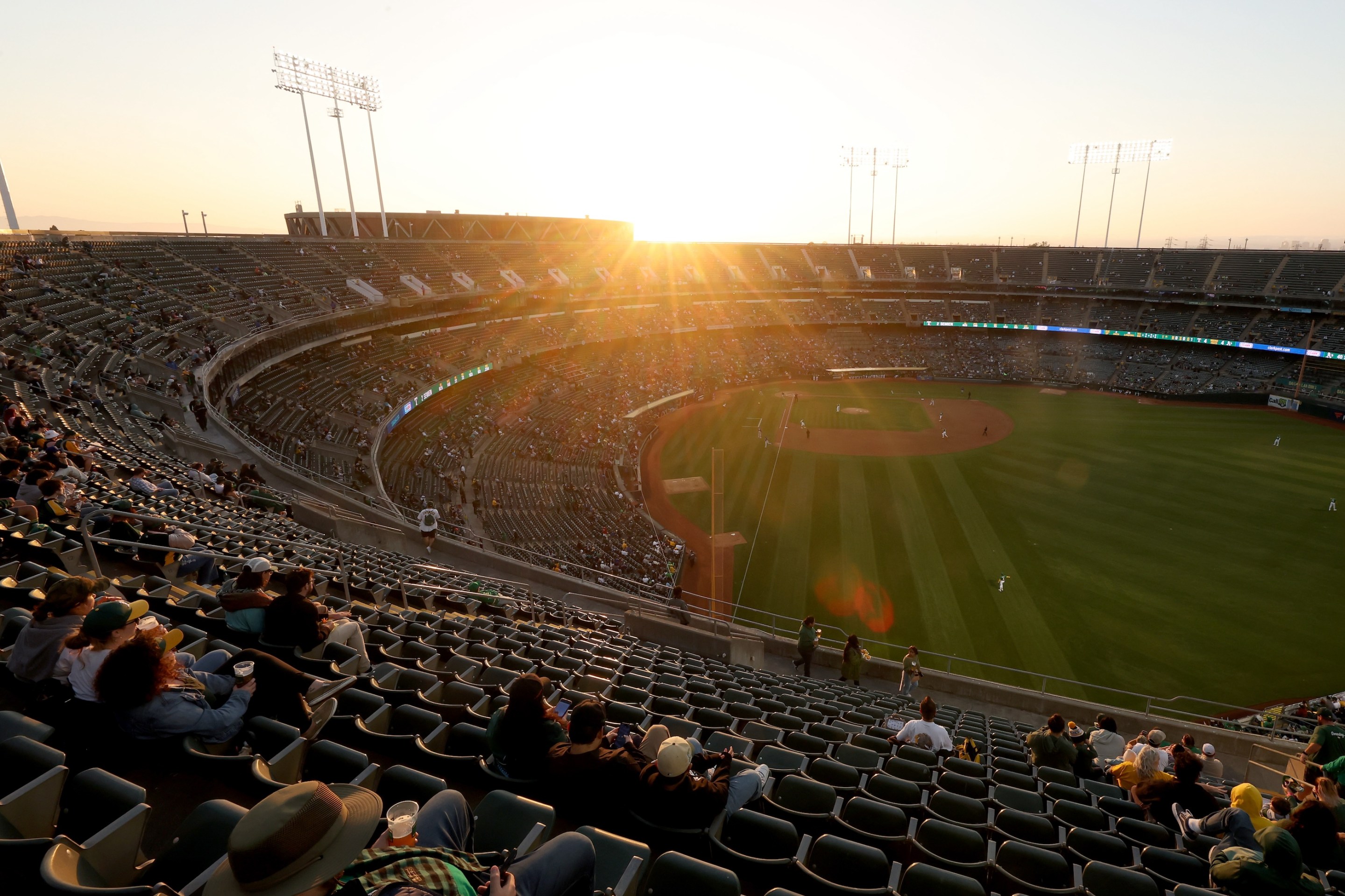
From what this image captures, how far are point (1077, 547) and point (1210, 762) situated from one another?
724 inches

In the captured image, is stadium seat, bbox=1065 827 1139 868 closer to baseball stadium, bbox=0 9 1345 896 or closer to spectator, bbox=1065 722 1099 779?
baseball stadium, bbox=0 9 1345 896

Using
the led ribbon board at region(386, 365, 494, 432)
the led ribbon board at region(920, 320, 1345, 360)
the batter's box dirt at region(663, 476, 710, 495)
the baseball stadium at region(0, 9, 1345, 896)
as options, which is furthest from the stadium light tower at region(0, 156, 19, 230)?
the led ribbon board at region(920, 320, 1345, 360)

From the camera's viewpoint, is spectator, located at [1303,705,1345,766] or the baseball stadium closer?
the baseball stadium

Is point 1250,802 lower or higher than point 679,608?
higher

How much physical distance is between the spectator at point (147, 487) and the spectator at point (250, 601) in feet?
25.3

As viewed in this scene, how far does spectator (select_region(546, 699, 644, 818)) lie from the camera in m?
4.30

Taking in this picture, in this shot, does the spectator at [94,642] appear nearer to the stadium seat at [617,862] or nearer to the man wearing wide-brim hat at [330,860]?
the man wearing wide-brim hat at [330,860]

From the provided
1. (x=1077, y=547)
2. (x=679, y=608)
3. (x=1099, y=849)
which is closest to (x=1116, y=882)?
(x=1099, y=849)

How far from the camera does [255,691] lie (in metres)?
4.61

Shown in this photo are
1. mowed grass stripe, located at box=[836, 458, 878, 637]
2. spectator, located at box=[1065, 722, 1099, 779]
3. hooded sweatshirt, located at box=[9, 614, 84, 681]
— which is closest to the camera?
hooded sweatshirt, located at box=[9, 614, 84, 681]

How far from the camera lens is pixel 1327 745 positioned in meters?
8.30

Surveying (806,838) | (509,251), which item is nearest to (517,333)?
(509,251)

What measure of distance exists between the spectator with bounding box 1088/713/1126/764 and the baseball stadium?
0.06 m

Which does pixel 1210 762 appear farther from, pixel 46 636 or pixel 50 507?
pixel 50 507
